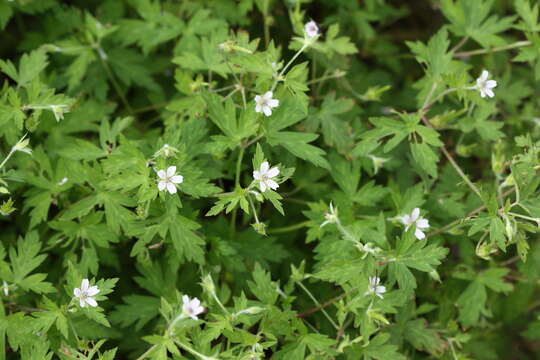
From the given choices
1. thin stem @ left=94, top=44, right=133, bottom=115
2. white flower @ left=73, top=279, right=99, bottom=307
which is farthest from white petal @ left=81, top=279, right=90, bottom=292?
thin stem @ left=94, top=44, right=133, bottom=115

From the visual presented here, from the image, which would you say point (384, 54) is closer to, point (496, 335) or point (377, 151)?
point (377, 151)

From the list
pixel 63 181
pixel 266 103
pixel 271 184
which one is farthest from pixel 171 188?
pixel 63 181

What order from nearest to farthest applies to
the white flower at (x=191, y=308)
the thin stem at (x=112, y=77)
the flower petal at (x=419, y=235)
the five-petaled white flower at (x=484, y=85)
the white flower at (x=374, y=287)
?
the white flower at (x=191, y=308), the white flower at (x=374, y=287), the flower petal at (x=419, y=235), the five-petaled white flower at (x=484, y=85), the thin stem at (x=112, y=77)

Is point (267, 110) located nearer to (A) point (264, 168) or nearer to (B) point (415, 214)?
(A) point (264, 168)

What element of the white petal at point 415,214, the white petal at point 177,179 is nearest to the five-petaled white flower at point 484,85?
the white petal at point 415,214

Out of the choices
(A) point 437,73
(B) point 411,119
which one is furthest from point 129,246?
(A) point 437,73

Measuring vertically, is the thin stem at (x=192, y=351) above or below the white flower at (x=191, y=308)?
below

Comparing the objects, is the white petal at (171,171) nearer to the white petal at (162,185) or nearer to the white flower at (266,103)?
the white petal at (162,185)
